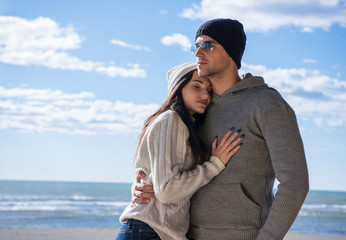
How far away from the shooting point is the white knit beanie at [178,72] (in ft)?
9.89

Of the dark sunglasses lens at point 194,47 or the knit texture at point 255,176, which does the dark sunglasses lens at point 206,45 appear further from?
the knit texture at point 255,176

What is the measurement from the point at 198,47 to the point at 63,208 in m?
18.1

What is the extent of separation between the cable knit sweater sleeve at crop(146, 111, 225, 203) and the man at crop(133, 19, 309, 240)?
126 millimetres

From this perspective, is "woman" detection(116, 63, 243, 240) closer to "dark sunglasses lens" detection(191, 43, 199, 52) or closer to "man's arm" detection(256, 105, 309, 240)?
"man's arm" detection(256, 105, 309, 240)

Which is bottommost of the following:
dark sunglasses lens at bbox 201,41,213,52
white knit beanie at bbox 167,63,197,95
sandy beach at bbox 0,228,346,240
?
sandy beach at bbox 0,228,346,240

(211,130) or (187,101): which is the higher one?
(187,101)

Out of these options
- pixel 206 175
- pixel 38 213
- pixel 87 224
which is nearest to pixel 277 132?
pixel 206 175

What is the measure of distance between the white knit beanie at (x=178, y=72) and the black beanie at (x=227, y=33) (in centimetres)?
21

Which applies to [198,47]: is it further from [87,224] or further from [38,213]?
[38,213]

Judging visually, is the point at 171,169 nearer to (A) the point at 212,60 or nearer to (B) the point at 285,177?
(B) the point at 285,177

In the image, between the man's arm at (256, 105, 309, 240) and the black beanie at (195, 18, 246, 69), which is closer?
the man's arm at (256, 105, 309, 240)

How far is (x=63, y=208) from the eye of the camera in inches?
789

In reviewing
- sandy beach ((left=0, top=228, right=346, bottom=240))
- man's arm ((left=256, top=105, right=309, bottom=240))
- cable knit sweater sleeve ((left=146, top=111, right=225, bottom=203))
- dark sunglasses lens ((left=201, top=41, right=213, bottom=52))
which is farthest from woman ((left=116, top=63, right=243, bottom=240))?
sandy beach ((left=0, top=228, right=346, bottom=240))

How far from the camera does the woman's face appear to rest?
115 inches
